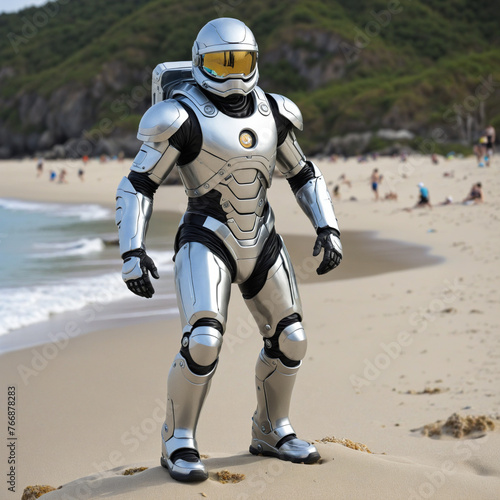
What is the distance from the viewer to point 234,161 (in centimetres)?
415

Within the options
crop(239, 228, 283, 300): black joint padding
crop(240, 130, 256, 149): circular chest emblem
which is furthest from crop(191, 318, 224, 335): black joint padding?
crop(240, 130, 256, 149): circular chest emblem

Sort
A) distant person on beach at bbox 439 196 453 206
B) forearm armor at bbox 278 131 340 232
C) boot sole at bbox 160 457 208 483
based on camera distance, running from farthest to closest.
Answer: distant person on beach at bbox 439 196 453 206 → forearm armor at bbox 278 131 340 232 → boot sole at bbox 160 457 208 483

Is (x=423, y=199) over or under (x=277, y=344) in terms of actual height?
over

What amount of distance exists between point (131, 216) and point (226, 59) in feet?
3.49

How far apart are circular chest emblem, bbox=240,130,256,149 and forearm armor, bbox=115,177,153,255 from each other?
652 mm

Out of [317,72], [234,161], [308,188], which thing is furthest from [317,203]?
[317,72]

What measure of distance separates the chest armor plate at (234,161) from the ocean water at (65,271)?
5533mm

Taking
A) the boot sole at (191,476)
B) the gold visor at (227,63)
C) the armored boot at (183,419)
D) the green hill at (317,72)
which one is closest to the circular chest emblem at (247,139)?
A: the gold visor at (227,63)

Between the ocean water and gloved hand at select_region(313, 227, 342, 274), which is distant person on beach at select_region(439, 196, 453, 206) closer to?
the ocean water

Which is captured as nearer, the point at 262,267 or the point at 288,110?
the point at 262,267

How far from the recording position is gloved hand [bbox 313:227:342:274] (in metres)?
4.44

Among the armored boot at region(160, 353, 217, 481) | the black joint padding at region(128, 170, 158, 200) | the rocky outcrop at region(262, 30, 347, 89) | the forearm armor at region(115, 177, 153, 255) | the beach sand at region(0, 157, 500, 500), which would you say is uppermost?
the rocky outcrop at region(262, 30, 347, 89)

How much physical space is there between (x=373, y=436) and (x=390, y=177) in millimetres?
25632

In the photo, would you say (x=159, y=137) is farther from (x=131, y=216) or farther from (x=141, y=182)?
(x=131, y=216)
